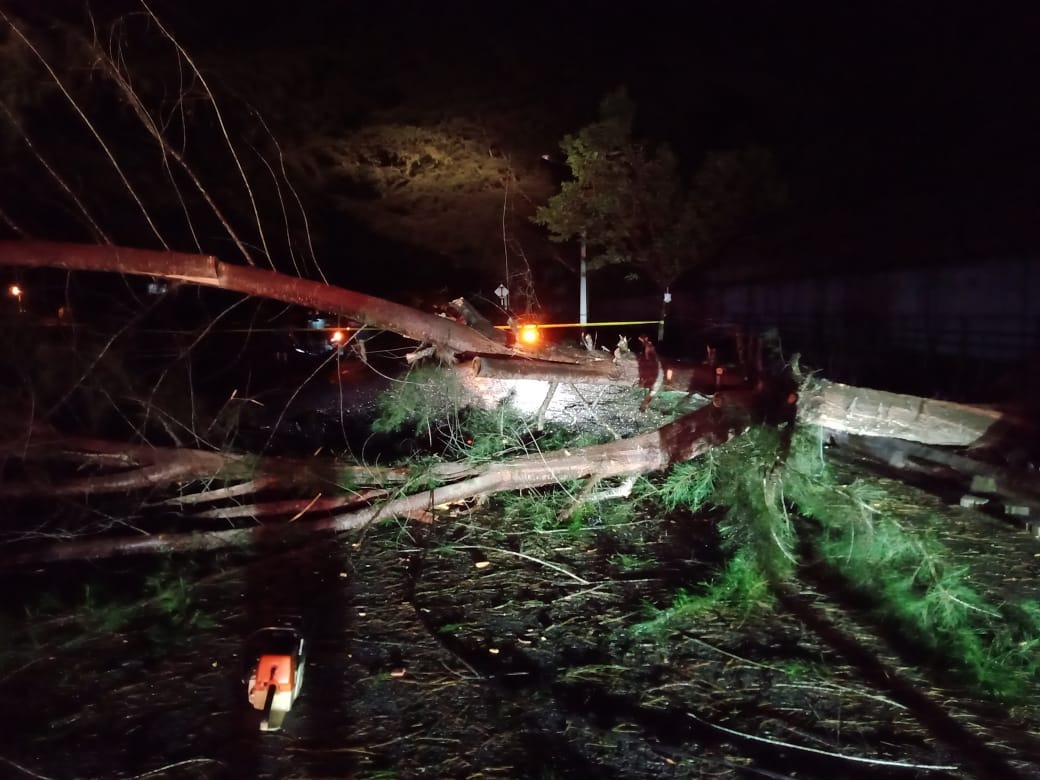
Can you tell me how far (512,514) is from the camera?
6.46 meters

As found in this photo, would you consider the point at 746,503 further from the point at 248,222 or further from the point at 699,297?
the point at 699,297

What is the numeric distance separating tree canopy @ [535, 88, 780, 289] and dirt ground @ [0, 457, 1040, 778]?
12.2 m

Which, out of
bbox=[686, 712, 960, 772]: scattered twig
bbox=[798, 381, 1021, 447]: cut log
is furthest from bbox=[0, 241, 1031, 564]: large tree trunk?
bbox=[686, 712, 960, 772]: scattered twig

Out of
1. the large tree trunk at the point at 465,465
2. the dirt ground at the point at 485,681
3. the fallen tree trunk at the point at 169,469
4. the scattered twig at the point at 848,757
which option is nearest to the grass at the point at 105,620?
the dirt ground at the point at 485,681

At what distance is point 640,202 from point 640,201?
0.03 metres

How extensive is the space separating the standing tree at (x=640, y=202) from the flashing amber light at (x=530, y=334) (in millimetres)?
10332

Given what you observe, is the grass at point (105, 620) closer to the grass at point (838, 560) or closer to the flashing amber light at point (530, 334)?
the grass at point (838, 560)

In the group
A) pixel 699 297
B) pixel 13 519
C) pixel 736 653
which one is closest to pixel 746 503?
pixel 736 653

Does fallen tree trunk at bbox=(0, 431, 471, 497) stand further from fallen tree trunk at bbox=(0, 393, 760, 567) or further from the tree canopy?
the tree canopy

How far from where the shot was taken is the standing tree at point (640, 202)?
16.6 meters

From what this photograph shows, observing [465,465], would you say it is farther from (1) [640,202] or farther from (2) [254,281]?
(1) [640,202]

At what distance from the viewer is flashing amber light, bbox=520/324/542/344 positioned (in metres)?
6.19

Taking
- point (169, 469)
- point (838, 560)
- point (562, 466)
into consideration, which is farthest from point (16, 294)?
point (838, 560)

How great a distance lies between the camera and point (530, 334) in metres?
6.41
